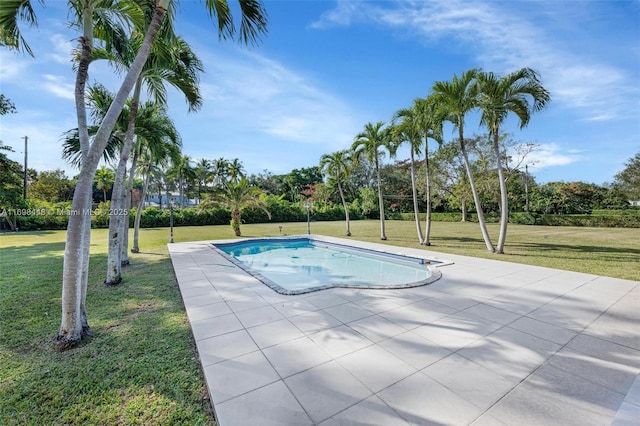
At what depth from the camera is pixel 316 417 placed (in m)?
1.98

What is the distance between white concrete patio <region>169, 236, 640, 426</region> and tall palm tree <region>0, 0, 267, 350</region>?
1.49 m

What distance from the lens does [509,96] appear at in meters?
8.68

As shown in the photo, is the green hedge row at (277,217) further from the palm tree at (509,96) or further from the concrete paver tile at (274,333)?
the palm tree at (509,96)

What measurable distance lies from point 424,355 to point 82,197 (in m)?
4.40

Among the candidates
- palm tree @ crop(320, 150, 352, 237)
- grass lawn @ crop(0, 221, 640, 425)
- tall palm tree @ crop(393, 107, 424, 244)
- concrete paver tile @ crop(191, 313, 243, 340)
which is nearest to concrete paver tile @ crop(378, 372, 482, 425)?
grass lawn @ crop(0, 221, 640, 425)

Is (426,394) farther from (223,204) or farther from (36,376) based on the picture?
(223,204)

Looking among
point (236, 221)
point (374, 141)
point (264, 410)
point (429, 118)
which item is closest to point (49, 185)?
→ point (236, 221)

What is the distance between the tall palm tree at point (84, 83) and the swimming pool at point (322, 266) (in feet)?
9.98

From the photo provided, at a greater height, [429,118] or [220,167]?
[220,167]

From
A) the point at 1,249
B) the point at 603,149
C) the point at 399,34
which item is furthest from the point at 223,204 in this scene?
the point at 603,149

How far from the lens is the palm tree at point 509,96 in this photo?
27.2ft

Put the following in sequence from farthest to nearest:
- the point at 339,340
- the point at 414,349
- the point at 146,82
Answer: the point at 146,82
the point at 339,340
the point at 414,349

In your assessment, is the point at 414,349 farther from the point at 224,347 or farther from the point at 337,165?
the point at 337,165

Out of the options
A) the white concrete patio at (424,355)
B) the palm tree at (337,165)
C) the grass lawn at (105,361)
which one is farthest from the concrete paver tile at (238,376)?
the palm tree at (337,165)
